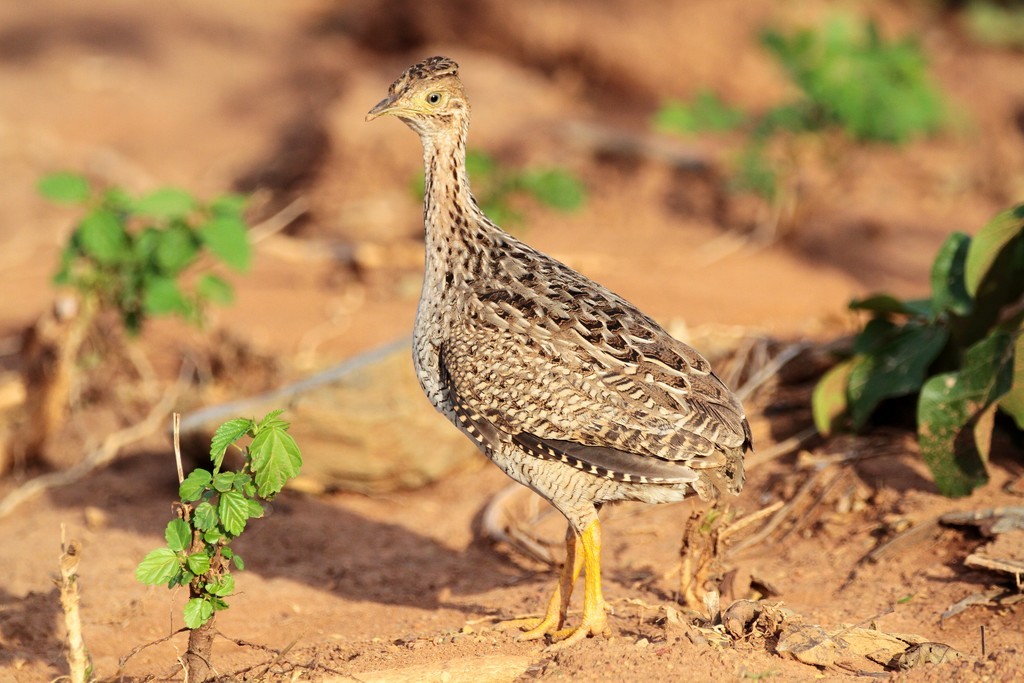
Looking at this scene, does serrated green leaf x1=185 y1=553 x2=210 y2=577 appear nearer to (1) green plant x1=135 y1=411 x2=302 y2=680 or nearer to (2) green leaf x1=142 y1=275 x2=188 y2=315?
(1) green plant x1=135 y1=411 x2=302 y2=680

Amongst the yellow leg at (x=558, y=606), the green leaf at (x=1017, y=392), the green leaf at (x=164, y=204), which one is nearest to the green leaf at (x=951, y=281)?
the green leaf at (x=1017, y=392)

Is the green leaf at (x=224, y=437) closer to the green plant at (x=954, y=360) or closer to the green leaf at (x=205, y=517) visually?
the green leaf at (x=205, y=517)

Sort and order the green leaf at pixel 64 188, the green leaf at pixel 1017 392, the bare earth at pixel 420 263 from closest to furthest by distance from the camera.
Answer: the bare earth at pixel 420 263, the green leaf at pixel 1017 392, the green leaf at pixel 64 188

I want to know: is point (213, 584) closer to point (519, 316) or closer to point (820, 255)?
point (519, 316)

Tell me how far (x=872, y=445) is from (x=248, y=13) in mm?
18267

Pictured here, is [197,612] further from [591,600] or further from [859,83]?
[859,83]

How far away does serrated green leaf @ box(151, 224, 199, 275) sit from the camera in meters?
8.28

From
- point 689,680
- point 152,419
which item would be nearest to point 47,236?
point 152,419

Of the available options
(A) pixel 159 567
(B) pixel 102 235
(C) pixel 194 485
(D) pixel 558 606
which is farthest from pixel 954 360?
(B) pixel 102 235

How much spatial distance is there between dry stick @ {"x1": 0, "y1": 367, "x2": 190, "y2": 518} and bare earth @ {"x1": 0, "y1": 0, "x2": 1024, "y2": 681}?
0.32 ft

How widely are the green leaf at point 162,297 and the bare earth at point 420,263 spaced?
46.2 inches

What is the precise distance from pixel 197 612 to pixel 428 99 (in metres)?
2.76

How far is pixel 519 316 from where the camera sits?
566 centimetres

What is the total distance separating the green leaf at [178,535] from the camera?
15.3ft
